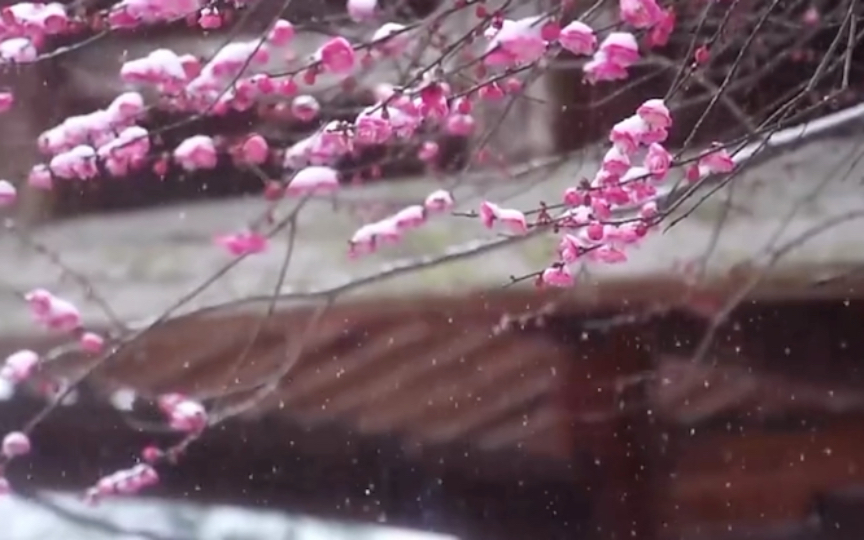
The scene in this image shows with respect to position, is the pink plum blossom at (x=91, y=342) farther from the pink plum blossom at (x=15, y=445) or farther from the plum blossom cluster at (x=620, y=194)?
the plum blossom cluster at (x=620, y=194)

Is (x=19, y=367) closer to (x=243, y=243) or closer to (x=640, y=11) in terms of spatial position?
(x=243, y=243)

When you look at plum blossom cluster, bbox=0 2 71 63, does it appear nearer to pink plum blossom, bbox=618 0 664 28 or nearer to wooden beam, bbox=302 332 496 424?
pink plum blossom, bbox=618 0 664 28

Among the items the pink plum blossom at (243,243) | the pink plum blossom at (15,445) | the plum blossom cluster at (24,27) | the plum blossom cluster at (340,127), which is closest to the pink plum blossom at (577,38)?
the plum blossom cluster at (340,127)

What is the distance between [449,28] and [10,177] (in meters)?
0.92

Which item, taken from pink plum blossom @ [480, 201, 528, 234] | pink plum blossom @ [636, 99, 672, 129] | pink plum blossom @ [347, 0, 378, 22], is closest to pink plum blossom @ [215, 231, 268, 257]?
pink plum blossom @ [347, 0, 378, 22]

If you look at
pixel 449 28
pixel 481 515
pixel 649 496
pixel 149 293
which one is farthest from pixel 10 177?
pixel 649 496

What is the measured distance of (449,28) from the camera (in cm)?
173

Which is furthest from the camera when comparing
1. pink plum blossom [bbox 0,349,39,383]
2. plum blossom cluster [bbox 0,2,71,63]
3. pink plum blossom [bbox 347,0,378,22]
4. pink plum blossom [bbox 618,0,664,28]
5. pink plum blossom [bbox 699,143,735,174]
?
pink plum blossom [bbox 0,349,39,383]

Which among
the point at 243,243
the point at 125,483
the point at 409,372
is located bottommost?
the point at 125,483

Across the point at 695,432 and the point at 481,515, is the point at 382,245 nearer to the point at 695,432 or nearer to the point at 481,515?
the point at 481,515

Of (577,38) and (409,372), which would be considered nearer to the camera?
(577,38)

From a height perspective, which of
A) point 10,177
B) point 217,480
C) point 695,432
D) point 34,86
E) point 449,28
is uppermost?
point 449,28

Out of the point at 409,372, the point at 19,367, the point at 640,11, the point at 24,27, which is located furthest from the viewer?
the point at 409,372

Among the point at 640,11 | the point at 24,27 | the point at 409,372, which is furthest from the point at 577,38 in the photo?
the point at 409,372
